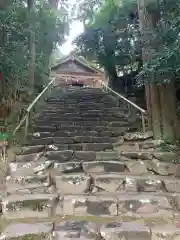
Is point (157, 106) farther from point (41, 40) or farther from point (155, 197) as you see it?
point (41, 40)

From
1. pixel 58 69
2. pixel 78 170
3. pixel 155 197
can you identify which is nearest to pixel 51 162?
pixel 78 170

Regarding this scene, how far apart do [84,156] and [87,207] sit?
138cm

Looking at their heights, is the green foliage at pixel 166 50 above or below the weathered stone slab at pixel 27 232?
above

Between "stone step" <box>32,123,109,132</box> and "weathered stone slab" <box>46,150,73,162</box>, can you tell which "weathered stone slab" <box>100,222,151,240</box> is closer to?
"weathered stone slab" <box>46,150,73,162</box>

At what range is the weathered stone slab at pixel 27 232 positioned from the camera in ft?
8.56

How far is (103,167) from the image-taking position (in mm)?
4094

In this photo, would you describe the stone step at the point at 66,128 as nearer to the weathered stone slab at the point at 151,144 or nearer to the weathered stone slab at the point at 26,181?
the weathered stone slab at the point at 151,144

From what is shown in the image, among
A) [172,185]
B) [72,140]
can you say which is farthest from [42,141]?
[172,185]

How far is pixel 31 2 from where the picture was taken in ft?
27.1

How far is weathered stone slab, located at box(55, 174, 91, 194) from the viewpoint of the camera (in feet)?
11.7

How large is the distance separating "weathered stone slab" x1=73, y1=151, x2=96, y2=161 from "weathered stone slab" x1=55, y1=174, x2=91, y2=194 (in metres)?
0.78

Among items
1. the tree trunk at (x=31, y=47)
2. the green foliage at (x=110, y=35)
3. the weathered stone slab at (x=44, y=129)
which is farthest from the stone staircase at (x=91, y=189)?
the green foliage at (x=110, y=35)

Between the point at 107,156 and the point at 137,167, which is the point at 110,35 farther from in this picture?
the point at 137,167

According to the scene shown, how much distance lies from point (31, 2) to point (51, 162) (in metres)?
5.93
